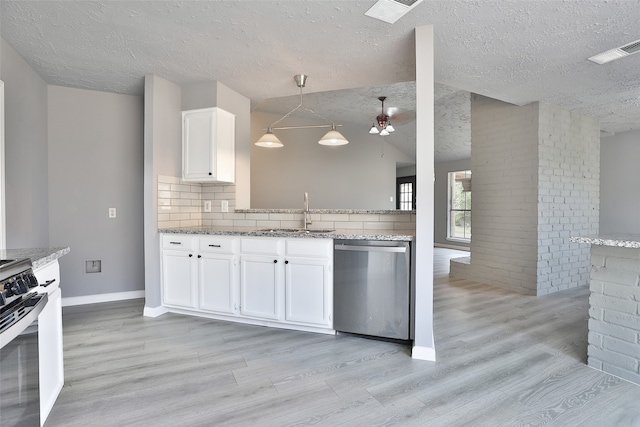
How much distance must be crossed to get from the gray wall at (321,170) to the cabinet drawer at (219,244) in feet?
8.65

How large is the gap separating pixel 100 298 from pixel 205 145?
2.12 m

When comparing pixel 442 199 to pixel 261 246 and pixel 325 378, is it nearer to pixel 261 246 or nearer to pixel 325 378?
pixel 261 246

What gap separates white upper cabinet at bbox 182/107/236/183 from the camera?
10.8ft

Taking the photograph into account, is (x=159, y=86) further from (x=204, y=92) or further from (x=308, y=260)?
(x=308, y=260)

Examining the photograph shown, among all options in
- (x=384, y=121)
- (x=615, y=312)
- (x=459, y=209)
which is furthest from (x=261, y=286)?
(x=459, y=209)

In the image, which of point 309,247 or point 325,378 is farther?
point 309,247

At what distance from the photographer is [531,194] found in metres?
4.00

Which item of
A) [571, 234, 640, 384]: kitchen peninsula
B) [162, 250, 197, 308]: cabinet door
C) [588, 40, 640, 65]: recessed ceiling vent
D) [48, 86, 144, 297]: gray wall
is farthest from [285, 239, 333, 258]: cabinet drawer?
[588, 40, 640, 65]: recessed ceiling vent

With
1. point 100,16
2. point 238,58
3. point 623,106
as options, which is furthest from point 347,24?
point 623,106

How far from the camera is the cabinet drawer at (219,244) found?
Result: 9.43 ft

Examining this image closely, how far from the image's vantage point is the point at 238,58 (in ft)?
9.12

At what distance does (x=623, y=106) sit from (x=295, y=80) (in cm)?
435

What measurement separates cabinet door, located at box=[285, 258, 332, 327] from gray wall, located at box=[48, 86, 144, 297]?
2.17 m

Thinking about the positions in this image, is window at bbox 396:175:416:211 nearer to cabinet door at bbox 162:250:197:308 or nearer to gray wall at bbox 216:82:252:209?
gray wall at bbox 216:82:252:209
